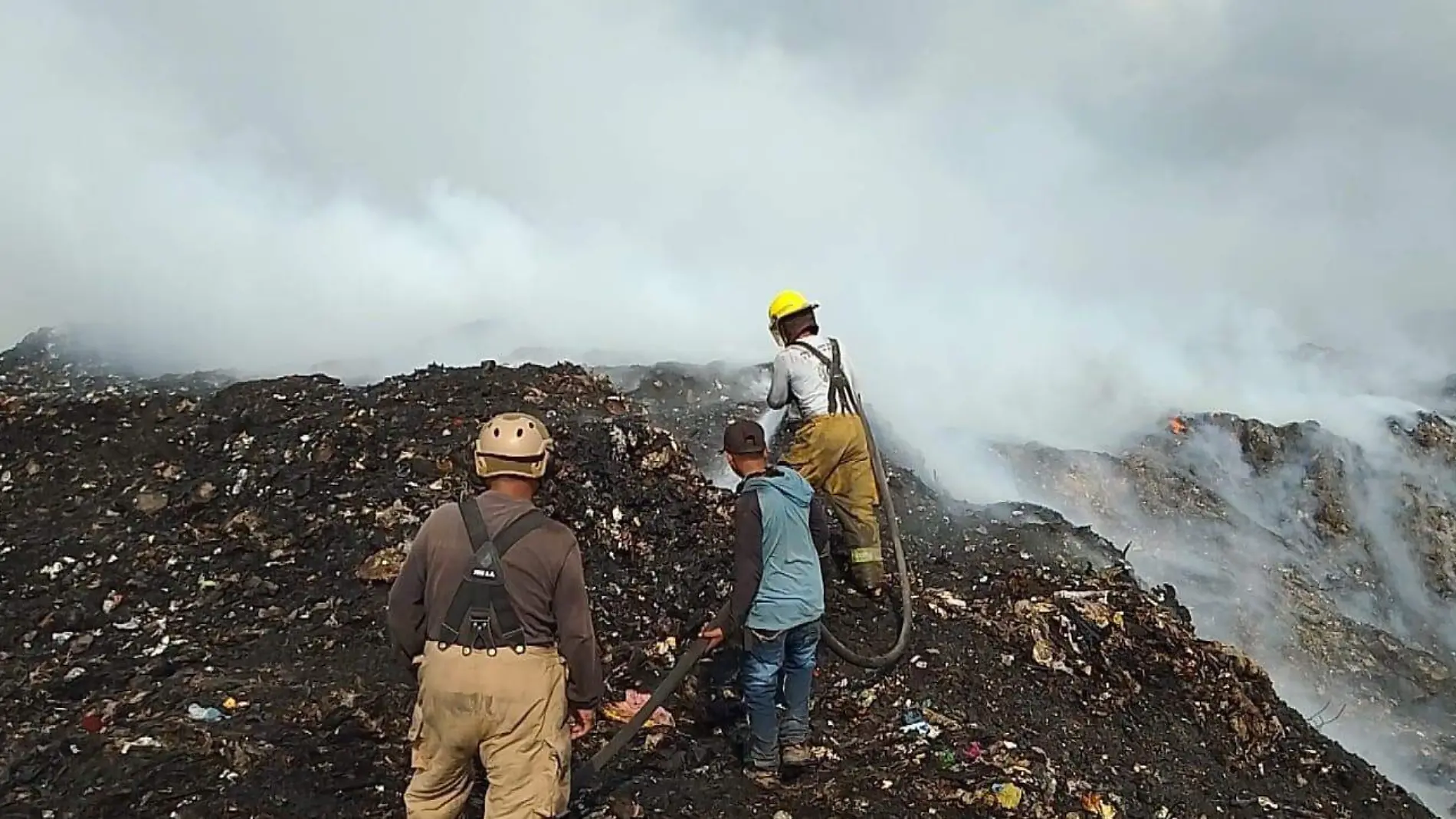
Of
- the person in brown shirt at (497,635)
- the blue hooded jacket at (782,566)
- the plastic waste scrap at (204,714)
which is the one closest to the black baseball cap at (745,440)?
the blue hooded jacket at (782,566)

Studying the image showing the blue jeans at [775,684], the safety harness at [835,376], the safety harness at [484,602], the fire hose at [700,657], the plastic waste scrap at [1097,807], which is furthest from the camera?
the safety harness at [835,376]

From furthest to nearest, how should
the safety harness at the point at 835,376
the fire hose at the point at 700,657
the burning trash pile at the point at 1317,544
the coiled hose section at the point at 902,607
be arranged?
the burning trash pile at the point at 1317,544
the safety harness at the point at 835,376
the coiled hose section at the point at 902,607
the fire hose at the point at 700,657

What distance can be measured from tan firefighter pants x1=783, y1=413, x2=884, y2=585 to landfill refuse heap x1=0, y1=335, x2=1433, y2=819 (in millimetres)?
336

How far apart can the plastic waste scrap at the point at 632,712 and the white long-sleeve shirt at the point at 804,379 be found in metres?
1.77

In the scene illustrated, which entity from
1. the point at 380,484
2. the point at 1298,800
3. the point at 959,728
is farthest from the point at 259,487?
the point at 1298,800

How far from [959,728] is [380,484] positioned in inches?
150

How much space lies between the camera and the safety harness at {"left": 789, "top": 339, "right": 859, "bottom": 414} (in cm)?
577

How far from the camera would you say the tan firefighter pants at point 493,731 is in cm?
310

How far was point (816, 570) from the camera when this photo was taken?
4562mm

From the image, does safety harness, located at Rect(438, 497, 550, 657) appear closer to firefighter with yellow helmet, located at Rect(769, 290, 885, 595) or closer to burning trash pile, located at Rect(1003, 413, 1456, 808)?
firefighter with yellow helmet, located at Rect(769, 290, 885, 595)

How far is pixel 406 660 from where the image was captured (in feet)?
11.1

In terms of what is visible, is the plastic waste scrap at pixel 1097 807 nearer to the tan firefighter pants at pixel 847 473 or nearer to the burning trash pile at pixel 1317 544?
the tan firefighter pants at pixel 847 473

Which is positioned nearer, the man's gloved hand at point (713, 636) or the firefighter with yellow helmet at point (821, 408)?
the man's gloved hand at point (713, 636)

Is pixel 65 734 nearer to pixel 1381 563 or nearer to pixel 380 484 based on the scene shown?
pixel 380 484
